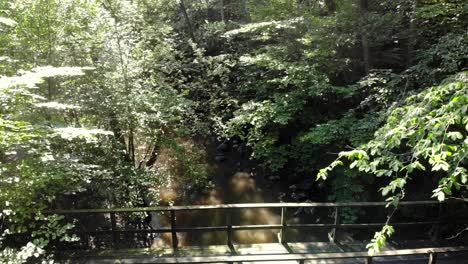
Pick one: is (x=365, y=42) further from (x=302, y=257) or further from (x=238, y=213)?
(x=238, y=213)

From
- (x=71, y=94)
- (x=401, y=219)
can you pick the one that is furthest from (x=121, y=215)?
(x=401, y=219)

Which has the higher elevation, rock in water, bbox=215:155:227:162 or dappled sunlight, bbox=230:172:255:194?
rock in water, bbox=215:155:227:162

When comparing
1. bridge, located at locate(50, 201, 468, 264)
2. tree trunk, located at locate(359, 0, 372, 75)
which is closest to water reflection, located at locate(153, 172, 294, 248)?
bridge, located at locate(50, 201, 468, 264)

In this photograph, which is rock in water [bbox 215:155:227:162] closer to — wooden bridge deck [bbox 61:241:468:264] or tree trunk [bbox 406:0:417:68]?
wooden bridge deck [bbox 61:241:468:264]

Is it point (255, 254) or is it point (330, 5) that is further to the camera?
point (330, 5)

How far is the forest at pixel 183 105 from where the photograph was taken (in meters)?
4.18

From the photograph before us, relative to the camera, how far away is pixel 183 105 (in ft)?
25.0

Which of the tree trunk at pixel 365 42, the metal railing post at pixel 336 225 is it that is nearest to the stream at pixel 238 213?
the metal railing post at pixel 336 225

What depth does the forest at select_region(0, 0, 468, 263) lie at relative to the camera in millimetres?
4180

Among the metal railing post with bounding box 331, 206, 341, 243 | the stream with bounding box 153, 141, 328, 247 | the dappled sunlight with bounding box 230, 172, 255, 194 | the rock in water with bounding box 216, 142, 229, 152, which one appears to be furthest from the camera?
the rock in water with bounding box 216, 142, 229, 152

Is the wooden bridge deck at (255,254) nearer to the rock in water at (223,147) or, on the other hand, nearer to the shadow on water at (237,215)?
the shadow on water at (237,215)

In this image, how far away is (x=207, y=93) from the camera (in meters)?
10.8

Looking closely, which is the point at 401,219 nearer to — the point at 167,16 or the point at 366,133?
the point at 366,133

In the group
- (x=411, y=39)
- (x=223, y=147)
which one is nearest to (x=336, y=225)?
(x=411, y=39)
